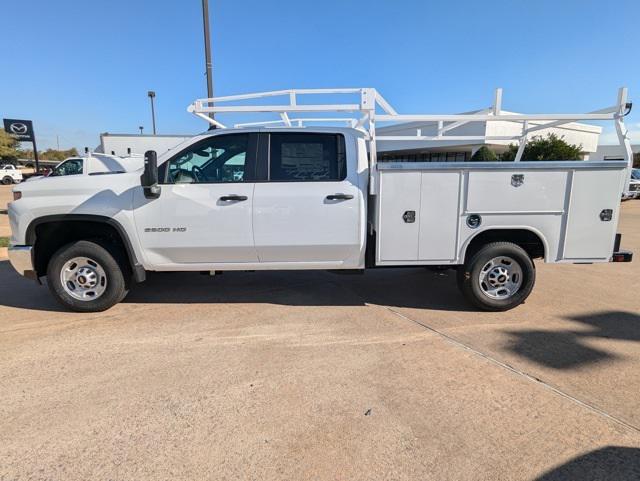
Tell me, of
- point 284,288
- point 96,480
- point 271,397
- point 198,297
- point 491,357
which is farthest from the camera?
point 284,288

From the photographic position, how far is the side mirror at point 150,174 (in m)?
4.06

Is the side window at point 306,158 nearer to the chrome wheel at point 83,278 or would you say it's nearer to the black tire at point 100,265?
the black tire at point 100,265

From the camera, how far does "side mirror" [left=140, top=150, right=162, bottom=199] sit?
13.3ft

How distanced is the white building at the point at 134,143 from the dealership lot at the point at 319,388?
44.7 ft

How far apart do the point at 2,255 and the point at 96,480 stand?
716cm

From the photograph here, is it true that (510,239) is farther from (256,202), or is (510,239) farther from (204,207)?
(204,207)

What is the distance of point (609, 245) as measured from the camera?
4480mm

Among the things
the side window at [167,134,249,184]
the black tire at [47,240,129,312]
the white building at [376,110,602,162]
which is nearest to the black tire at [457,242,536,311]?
the side window at [167,134,249,184]

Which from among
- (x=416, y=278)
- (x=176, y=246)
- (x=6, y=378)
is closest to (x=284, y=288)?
(x=176, y=246)

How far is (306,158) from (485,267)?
234cm

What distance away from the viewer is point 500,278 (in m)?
4.61

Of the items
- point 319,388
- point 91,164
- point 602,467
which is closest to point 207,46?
point 91,164

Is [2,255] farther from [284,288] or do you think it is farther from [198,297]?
[284,288]

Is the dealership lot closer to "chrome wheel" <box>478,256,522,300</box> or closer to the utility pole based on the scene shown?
"chrome wheel" <box>478,256,522,300</box>
